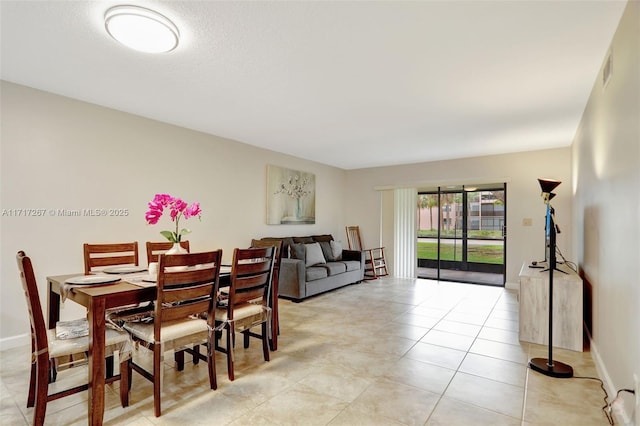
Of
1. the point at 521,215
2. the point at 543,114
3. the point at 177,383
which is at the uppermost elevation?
the point at 543,114

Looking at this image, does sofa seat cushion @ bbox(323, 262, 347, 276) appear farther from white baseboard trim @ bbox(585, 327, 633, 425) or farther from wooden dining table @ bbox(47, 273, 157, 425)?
wooden dining table @ bbox(47, 273, 157, 425)

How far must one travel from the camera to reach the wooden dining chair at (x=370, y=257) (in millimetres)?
7039

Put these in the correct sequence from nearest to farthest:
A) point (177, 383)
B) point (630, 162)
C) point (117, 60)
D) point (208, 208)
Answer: point (630, 162) → point (177, 383) → point (117, 60) → point (208, 208)

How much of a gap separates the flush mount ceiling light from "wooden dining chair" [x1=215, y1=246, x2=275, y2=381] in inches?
58.6

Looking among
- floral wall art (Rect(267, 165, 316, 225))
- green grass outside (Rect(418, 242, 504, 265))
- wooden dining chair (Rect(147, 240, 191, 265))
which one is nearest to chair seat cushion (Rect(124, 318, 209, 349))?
wooden dining chair (Rect(147, 240, 191, 265))

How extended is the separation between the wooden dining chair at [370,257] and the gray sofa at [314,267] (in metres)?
0.70

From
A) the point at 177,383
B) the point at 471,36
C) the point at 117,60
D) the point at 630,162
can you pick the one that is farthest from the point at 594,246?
the point at 117,60

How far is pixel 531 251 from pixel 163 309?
5.81 metres

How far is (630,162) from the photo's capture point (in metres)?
1.86

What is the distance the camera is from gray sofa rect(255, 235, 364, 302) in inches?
191

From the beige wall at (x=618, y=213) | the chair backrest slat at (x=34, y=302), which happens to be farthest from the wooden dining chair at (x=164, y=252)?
the beige wall at (x=618, y=213)

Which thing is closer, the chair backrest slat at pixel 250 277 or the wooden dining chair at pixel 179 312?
the wooden dining chair at pixel 179 312

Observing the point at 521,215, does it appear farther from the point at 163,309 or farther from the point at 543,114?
the point at 163,309

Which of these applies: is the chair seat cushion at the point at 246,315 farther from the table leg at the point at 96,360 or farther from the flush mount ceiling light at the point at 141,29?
the flush mount ceiling light at the point at 141,29
